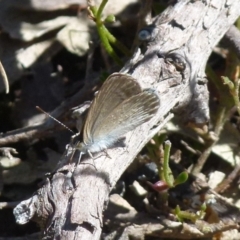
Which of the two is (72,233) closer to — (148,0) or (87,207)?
(87,207)

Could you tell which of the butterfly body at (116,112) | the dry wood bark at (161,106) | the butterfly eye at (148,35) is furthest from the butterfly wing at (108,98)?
the butterfly eye at (148,35)

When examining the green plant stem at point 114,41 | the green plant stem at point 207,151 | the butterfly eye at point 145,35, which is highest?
the butterfly eye at point 145,35

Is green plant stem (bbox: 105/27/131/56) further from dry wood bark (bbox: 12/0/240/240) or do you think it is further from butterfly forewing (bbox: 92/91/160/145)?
butterfly forewing (bbox: 92/91/160/145)

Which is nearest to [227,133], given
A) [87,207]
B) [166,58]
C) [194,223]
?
[194,223]

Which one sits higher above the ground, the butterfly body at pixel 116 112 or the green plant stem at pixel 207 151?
the butterfly body at pixel 116 112

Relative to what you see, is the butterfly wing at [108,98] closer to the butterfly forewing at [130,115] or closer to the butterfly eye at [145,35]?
the butterfly forewing at [130,115]

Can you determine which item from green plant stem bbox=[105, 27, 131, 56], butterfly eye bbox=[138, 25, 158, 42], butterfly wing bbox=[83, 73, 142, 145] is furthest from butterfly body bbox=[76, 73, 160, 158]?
green plant stem bbox=[105, 27, 131, 56]

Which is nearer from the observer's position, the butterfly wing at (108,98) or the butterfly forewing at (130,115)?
the butterfly wing at (108,98)
